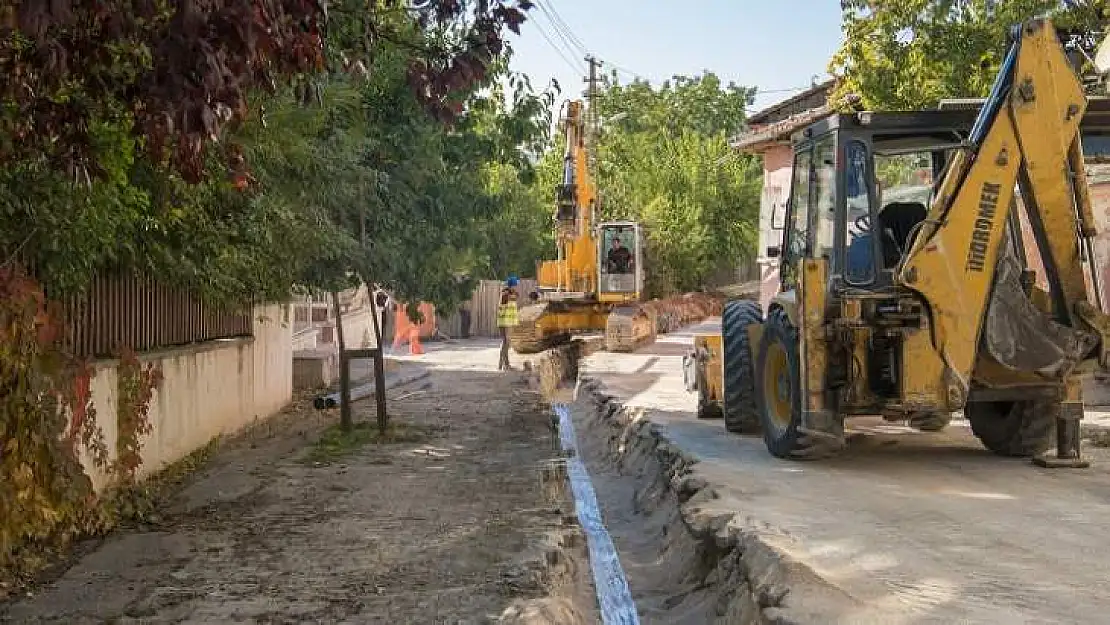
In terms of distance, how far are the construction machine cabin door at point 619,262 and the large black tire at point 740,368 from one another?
51.1 feet

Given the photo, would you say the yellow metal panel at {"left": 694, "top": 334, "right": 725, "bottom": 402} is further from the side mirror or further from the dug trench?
the side mirror

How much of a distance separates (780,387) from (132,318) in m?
5.66

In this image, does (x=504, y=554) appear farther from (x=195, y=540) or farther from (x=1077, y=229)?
(x=1077, y=229)

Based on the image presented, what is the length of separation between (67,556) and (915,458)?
6547 millimetres

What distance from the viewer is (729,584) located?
6434mm

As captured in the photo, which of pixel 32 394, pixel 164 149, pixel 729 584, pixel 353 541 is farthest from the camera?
pixel 353 541

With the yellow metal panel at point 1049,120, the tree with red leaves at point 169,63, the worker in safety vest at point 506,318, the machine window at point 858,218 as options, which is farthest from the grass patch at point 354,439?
the worker in safety vest at point 506,318

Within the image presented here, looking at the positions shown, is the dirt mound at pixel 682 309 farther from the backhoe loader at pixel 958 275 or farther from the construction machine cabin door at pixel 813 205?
the backhoe loader at pixel 958 275

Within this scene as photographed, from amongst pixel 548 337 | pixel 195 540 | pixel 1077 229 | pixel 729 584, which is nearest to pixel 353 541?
pixel 195 540

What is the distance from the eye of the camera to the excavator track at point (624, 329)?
25125mm

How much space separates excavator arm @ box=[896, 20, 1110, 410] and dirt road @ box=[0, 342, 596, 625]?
312 centimetres

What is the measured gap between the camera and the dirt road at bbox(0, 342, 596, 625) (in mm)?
6148

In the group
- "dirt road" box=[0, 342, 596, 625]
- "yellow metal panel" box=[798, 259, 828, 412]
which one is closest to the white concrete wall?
"dirt road" box=[0, 342, 596, 625]

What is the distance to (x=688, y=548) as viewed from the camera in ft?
25.9
